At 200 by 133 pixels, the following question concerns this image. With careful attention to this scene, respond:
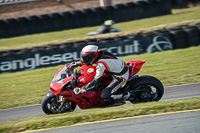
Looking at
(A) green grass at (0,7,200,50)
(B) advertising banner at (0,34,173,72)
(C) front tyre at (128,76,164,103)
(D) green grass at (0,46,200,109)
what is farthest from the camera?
(A) green grass at (0,7,200,50)

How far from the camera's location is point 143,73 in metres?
10.5

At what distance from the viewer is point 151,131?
444 cm

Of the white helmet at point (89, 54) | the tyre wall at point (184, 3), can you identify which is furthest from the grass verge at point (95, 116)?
the tyre wall at point (184, 3)

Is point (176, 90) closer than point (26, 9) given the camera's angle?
Yes

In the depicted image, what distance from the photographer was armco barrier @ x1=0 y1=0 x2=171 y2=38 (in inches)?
870

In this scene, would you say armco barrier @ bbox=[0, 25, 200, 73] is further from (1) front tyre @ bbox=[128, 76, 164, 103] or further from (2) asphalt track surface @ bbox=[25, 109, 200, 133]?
(2) asphalt track surface @ bbox=[25, 109, 200, 133]

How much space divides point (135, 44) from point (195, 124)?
8.94 m

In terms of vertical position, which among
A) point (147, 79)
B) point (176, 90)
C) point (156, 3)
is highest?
point (156, 3)

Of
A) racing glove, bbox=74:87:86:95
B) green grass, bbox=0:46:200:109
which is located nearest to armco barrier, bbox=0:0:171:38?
green grass, bbox=0:46:200:109

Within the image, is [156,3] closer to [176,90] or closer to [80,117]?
[176,90]

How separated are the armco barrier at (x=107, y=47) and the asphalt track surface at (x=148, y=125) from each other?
8106 mm

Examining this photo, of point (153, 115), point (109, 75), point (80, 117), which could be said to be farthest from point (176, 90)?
point (80, 117)

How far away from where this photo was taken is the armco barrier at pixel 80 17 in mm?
22094

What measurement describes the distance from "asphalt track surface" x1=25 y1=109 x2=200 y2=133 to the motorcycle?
1296 millimetres
